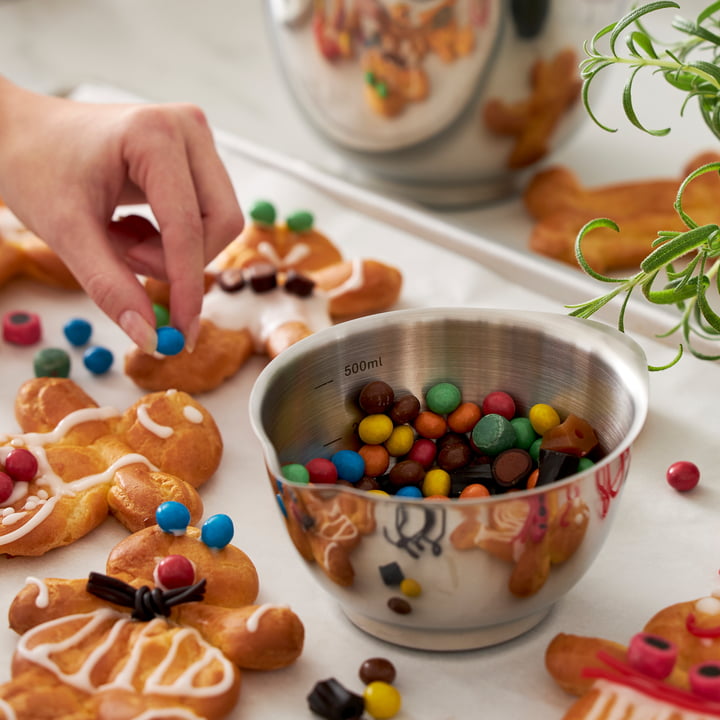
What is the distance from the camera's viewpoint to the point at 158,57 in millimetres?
2018

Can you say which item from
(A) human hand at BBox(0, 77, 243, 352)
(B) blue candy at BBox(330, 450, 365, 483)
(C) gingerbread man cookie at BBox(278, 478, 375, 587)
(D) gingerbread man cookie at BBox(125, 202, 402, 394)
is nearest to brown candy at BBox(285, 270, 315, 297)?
(D) gingerbread man cookie at BBox(125, 202, 402, 394)

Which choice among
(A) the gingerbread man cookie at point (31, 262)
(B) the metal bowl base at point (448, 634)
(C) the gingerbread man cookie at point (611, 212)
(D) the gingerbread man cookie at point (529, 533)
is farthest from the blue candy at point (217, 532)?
(C) the gingerbread man cookie at point (611, 212)

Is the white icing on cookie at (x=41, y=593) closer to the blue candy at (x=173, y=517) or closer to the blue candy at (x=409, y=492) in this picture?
the blue candy at (x=173, y=517)

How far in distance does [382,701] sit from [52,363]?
0.54 meters

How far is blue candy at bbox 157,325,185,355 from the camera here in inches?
39.5

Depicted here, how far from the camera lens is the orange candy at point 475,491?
788mm

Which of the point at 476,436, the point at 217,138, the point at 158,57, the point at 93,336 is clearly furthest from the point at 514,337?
the point at 158,57

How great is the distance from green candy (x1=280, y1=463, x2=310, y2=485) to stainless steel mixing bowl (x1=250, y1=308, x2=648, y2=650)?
27 mm

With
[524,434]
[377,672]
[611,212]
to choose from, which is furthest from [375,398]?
[611,212]

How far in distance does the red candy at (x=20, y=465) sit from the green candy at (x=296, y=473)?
0.24m

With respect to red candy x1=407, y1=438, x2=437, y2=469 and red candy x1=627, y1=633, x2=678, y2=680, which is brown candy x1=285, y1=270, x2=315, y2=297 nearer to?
red candy x1=407, y1=438, x2=437, y2=469

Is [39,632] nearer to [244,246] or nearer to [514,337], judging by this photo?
[514,337]

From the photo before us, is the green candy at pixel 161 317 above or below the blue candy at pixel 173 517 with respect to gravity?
below

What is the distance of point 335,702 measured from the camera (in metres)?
0.69
